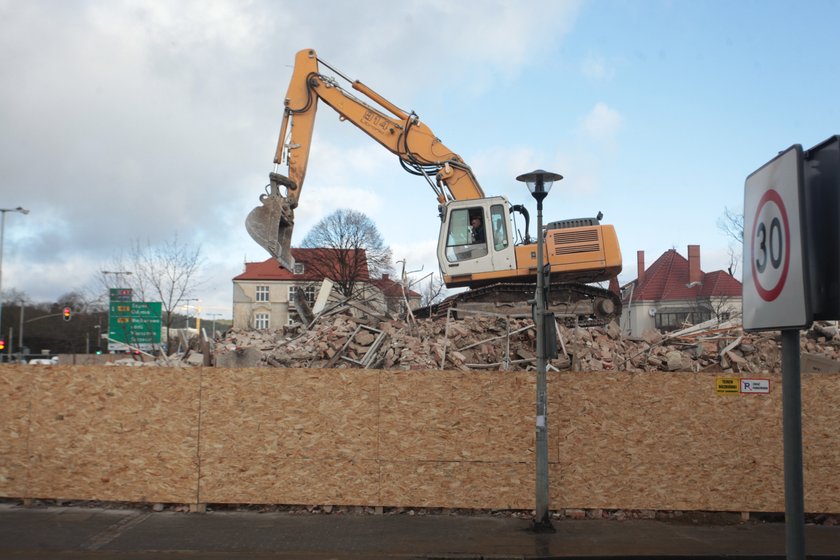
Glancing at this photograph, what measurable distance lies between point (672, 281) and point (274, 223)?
44.5 m

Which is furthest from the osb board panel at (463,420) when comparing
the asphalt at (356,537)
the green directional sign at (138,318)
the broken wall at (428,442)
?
the green directional sign at (138,318)

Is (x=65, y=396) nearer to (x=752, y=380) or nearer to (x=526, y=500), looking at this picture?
(x=526, y=500)

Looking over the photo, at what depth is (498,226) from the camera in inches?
634

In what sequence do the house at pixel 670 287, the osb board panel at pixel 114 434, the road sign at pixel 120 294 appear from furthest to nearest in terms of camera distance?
the house at pixel 670 287 < the road sign at pixel 120 294 < the osb board panel at pixel 114 434

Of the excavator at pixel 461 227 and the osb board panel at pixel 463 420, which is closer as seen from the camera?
the osb board panel at pixel 463 420

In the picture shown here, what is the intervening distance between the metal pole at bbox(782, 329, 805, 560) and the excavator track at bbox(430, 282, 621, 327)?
1277 centimetres

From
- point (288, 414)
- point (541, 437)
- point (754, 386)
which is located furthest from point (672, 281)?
point (288, 414)

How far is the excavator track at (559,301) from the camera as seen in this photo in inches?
637

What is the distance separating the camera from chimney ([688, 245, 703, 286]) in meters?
52.5

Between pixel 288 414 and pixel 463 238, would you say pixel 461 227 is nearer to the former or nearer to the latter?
pixel 463 238

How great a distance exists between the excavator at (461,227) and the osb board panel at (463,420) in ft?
Result: 18.0

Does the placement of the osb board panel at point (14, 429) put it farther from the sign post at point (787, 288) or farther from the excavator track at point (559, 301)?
the sign post at point (787, 288)

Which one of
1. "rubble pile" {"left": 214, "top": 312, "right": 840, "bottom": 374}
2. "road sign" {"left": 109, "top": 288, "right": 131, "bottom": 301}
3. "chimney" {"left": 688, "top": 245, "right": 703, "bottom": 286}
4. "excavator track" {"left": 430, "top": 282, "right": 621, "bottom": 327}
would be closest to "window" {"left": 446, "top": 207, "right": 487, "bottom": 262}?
"excavator track" {"left": 430, "top": 282, "right": 621, "bottom": 327}

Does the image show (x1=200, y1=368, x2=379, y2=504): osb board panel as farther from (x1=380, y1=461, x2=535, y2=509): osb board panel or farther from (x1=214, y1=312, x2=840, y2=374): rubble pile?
(x1=214, y1=312, x2=840, y2=374): rubble pile
